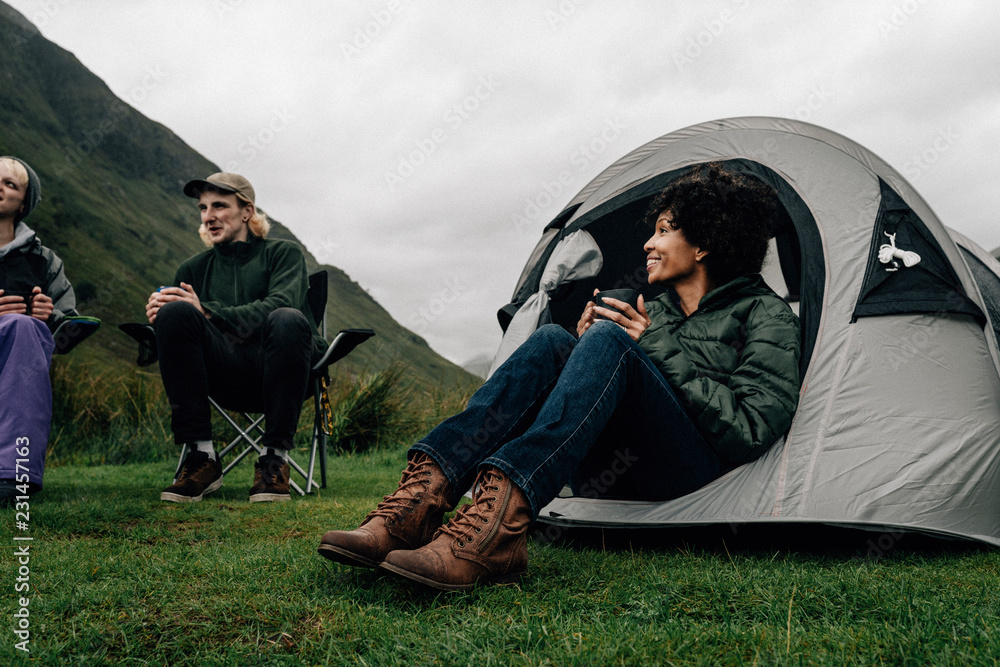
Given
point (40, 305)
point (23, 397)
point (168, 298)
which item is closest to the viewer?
point (23, 397)

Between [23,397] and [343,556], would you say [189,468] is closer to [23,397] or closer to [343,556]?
[23,397]

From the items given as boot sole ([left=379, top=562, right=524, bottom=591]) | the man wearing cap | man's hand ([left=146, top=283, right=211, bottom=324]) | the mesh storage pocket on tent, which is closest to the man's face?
the man wearing cap

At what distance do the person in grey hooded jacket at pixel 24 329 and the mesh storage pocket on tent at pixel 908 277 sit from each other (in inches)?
111

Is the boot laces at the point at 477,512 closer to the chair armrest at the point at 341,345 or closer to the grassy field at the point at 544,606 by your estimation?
the grassy field at the point at 544,606

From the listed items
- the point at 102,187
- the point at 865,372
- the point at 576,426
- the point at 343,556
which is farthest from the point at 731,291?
the point at 102,187

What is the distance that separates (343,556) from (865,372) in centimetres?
158

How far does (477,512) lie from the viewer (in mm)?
1442

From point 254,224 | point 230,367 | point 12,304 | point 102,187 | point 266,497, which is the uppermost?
point 102,187

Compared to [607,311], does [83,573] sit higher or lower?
lower

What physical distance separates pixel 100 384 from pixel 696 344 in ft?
19.1

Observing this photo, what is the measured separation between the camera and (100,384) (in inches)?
237

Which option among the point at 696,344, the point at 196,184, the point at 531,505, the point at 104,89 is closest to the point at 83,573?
the point at 531,505

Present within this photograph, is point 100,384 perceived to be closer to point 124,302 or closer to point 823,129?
point 823,129

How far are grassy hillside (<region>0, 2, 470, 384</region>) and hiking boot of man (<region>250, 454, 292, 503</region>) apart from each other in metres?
37.8
